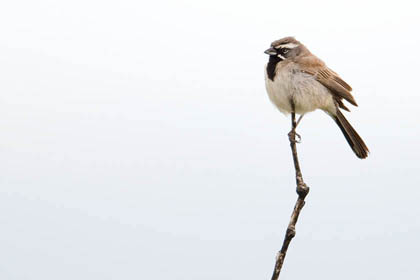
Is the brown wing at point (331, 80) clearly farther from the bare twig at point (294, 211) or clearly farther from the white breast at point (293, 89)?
the bare twig at point (294, 211)

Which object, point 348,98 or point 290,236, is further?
point 348,98

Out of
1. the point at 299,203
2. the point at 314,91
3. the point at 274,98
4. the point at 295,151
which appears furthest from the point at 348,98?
the point at 299,203

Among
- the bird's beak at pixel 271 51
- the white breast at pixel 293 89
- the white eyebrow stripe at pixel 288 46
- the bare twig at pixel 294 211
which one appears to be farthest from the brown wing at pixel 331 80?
the bare twig at pixel 294 211

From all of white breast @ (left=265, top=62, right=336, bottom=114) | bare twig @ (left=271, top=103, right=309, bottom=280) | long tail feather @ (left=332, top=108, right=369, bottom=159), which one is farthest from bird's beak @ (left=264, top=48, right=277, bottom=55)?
bare twig @ (left=271, top=103, right=309, bottom=280)

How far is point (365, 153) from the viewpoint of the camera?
7820 millimetres

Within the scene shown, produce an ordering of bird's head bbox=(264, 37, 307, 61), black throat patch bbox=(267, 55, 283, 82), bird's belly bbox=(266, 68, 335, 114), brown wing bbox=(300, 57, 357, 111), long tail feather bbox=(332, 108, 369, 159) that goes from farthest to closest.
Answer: long tail feather bbox=(332, 108, 369, 159)
bird's head bbox=(264, 37, 307, 61)
brown wing bbox=(300, 57, 357, 111)
black throat patch bbox=(267, 55, 283, 82)
bird's belly bbox=(266, 68, 335, 114)

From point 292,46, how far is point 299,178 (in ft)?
11.2

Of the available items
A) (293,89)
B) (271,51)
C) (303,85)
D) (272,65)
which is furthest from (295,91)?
(271,51)

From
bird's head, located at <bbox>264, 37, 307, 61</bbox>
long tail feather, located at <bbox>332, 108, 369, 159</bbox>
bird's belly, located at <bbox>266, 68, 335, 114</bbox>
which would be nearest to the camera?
bird's belly, located at <bbox>266, 68, 335, 114</bbox>

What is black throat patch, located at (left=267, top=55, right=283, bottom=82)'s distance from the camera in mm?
7241

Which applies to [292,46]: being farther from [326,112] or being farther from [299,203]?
[299,203]

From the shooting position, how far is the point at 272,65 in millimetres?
7375

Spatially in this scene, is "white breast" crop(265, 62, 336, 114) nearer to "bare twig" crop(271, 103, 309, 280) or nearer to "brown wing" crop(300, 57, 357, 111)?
"brown wing" crop(300, 57, 357, 111)

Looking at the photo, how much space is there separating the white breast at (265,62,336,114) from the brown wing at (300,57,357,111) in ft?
0.33
